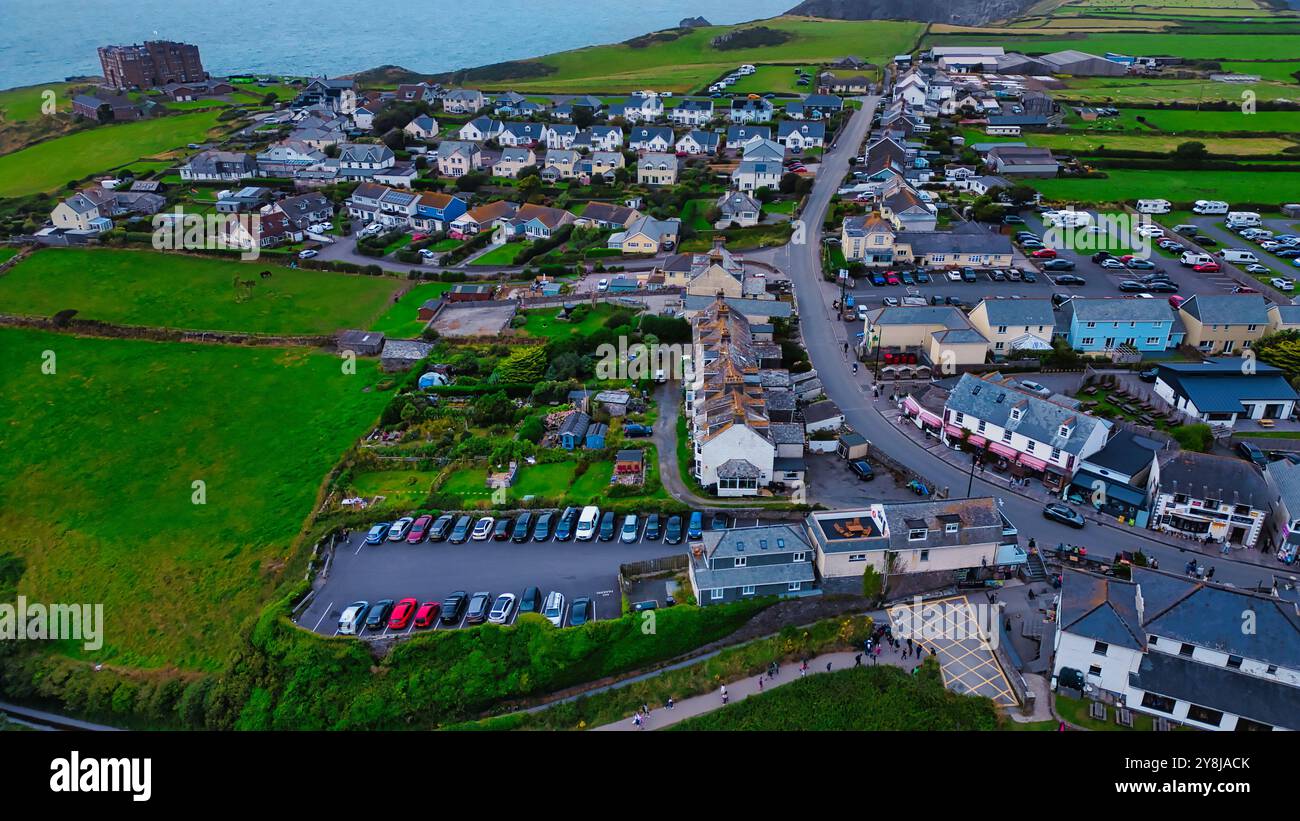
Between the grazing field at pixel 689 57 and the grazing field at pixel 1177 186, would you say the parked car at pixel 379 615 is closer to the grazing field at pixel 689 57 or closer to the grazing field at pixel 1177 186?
the grazing field at pixel 1177 186

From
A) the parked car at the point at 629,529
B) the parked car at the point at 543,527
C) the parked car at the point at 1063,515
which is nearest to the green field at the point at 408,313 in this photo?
the parked car at the point at 543,527

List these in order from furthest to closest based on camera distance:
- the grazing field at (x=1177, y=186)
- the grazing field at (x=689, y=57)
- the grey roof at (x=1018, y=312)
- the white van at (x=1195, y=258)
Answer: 1. the grazing field at (x=689, y=57)
2. the grazing field at (x=1177, y=186)
3. the white van at (x=1195, y=258)
4. the grey roof at (x=1018, y=312)

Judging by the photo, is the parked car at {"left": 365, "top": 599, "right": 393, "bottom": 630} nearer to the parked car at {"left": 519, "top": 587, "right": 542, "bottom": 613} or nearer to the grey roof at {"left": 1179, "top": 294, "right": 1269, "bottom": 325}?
the parked car at {"left": 519, "top": 587, "right": 542, "bottom": 613}

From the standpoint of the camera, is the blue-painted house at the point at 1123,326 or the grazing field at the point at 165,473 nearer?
the grazing field at the point at 165,473

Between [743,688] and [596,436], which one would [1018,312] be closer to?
[596,436]

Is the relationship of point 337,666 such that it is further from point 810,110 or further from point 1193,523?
point 810,110

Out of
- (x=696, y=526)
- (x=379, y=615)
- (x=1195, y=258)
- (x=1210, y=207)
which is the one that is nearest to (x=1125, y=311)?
(x=1195, y=258)
